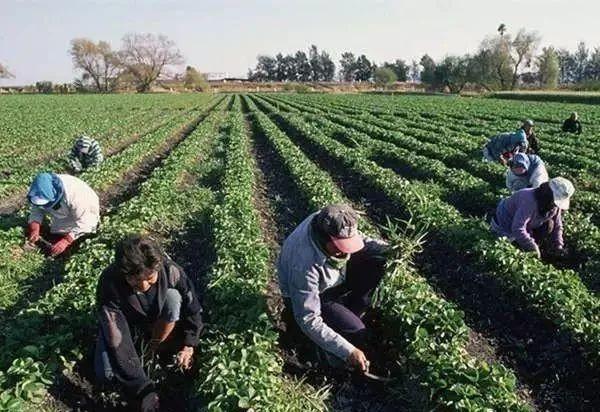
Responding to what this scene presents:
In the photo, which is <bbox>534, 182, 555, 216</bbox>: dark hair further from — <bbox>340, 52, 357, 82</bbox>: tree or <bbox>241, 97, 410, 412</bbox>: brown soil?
<bbox>340, 52, 357, 82</bbox>: tree

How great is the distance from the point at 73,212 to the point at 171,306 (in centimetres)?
391

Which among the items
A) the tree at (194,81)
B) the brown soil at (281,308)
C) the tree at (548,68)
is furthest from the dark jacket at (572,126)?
the tree at (194,81)

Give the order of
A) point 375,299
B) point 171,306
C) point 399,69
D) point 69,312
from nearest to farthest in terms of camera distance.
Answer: point 171,306 < point 375,299 < point 69,312 < point 399,69

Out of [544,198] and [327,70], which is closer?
[544,198]

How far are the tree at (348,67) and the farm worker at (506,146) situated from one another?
14522 centimetres

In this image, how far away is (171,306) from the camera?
467 cm

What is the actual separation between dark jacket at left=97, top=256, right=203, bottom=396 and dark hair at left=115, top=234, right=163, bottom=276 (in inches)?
12.4

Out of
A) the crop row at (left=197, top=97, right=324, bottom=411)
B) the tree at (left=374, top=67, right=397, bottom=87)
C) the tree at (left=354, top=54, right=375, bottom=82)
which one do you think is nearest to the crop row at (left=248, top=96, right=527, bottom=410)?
the crop row at (left=197, top=97, right=324, bottom=411)

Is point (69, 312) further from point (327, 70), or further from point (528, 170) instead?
point (327, 70)

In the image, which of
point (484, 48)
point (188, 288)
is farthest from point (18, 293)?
point (484, 48)

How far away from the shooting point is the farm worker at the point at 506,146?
1267 centimetres

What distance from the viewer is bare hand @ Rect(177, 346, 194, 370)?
15.8 ft

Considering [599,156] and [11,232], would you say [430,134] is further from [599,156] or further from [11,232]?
[11,232]

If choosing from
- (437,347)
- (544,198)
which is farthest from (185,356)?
(544,198)
